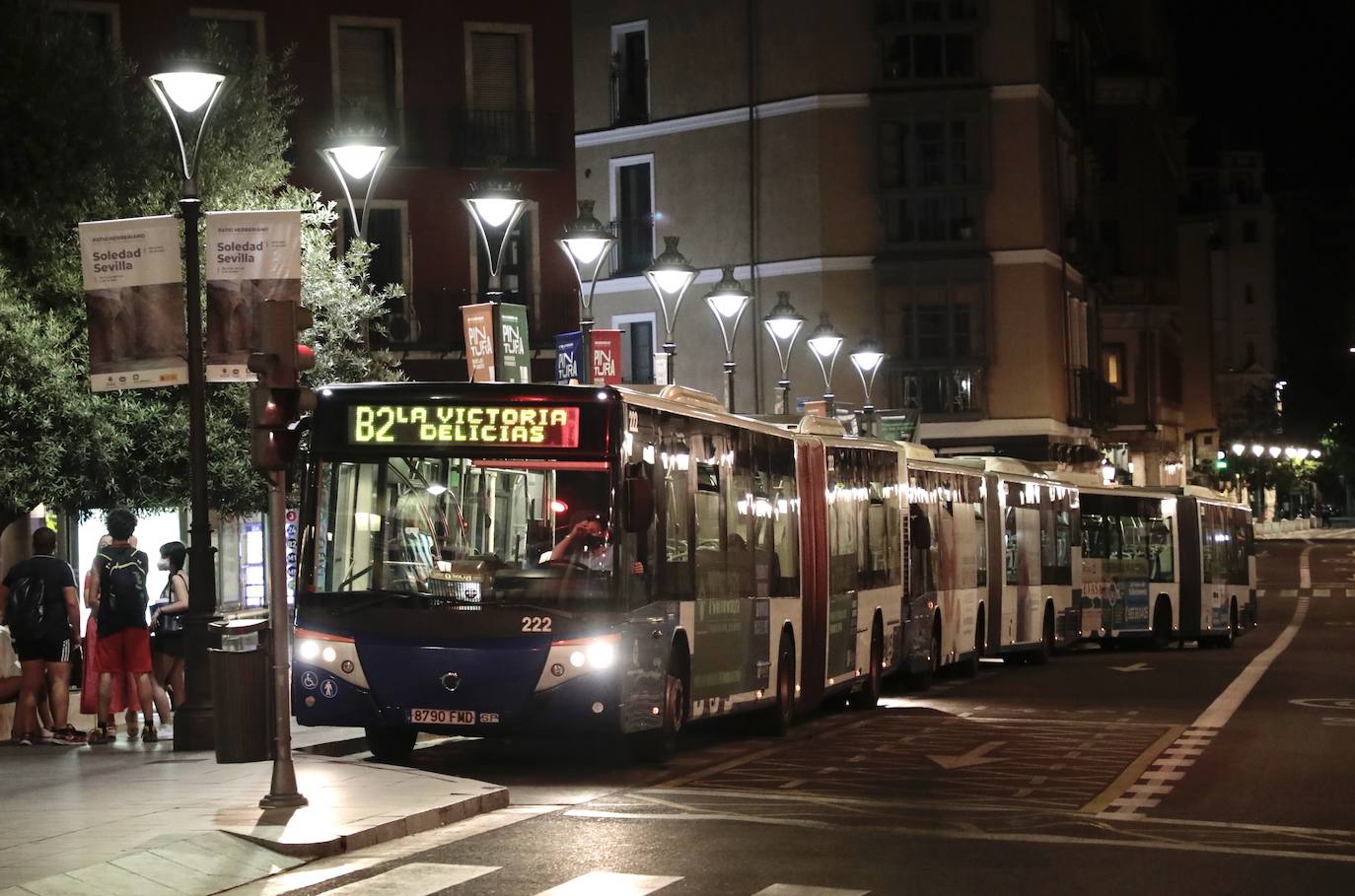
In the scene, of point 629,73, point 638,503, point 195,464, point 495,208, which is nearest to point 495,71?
point 629,73

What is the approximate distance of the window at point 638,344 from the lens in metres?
57.3

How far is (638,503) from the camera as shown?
16484mm

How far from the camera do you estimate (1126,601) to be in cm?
4269

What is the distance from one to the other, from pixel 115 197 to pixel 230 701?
14.6 metres

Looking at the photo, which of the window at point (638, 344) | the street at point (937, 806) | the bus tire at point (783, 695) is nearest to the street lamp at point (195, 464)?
the street at point (937, 806)

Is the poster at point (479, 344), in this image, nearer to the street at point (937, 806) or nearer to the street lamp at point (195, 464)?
the street at point (937, 806)

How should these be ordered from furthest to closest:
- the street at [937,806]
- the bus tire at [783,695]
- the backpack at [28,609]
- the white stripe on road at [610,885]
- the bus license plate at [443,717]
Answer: the bus tire at [783,695] < the backpack at [28,609] < the bus license plate at [443,717] < the street at [937,806] < the white stripe on road at [610,885]

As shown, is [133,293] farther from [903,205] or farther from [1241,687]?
[903,205]

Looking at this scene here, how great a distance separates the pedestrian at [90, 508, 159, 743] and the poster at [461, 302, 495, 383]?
5030 millimetres

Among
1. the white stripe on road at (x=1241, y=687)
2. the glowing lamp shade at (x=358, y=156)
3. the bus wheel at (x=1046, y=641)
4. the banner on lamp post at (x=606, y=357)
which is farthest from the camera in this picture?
the bus wheel at (x=1046, y=641)

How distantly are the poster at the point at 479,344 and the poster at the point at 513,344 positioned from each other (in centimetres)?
14

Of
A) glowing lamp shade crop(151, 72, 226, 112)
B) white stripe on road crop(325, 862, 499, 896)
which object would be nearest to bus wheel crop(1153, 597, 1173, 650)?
glowing lamp shade crop(151, 72, 226, 112)

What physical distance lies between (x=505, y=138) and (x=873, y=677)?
64.5ft

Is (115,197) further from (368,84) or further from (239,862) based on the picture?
(239,862)
